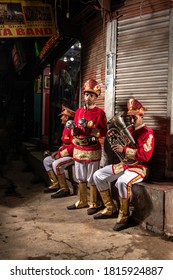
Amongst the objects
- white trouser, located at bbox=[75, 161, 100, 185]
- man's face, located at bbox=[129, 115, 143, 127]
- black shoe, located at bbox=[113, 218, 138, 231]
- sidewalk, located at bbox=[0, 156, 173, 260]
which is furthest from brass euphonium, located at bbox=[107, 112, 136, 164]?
sidewalk, located at bbox=[0, 156, 173, 260]

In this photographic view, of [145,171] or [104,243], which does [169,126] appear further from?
[104,243]

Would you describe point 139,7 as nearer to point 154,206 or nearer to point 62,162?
point 62,162

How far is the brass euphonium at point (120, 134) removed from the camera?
15.0 ft

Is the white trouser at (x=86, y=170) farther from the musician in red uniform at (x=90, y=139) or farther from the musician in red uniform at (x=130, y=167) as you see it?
the musician in red uniform at (x=130, y=167)

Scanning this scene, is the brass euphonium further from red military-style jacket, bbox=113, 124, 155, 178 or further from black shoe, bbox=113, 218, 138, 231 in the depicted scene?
black shoe, bbox=113, 218, 138, 231

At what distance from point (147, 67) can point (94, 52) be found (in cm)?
237

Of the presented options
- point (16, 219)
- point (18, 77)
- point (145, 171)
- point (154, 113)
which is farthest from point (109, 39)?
point (18, 77)

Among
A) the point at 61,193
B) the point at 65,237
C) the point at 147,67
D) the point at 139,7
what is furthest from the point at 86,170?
the point at 139,7

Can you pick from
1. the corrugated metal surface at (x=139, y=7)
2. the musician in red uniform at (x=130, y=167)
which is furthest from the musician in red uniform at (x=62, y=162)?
the corrugated metal surface at (x=139, y=7)

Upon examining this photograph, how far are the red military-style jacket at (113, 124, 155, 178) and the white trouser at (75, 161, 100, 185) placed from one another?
80cm

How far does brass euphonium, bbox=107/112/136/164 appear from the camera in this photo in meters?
4.58

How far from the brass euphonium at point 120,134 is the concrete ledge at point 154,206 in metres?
0.58

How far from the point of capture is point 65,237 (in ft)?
14.0

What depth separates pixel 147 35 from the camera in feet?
18.3
